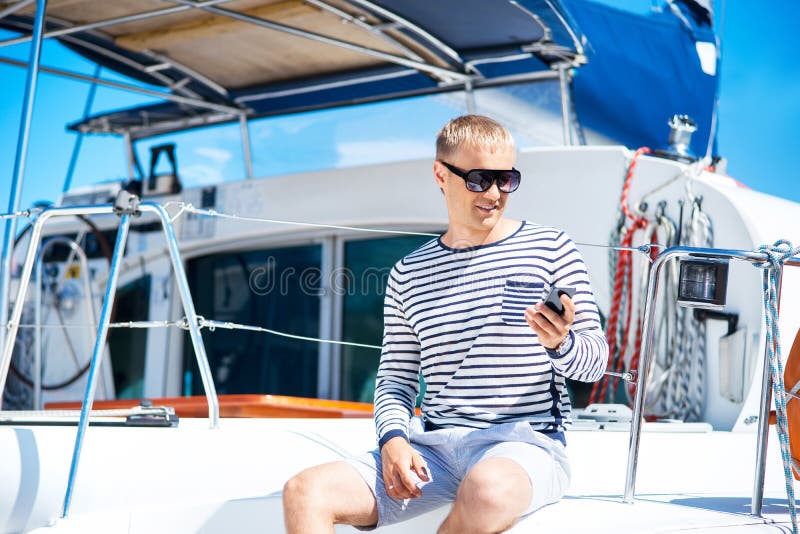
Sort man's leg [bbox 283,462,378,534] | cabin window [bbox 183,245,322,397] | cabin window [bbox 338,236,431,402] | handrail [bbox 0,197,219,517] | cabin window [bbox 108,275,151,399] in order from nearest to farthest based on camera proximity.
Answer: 1. man's leg [bbox 283,462,378,534]
2. handrail [bbox 0,197,219,517]
3. cabin window [bbox 338,236,431,402]
4. cabin window [bbox 183,245,322,397]
5. cabin window [bbox 108,275,151,399]

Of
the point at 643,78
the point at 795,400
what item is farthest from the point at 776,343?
the point at 643,78

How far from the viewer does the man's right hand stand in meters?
2.06

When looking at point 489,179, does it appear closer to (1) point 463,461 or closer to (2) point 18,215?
(1) point 463,461

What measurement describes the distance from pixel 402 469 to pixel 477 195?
65cm

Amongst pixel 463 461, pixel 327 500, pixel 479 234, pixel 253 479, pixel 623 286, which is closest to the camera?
pixel 327 500

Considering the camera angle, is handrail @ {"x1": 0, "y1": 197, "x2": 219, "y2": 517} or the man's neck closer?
the man's neck

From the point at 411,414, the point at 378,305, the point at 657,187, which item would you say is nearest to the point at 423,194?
the point at 378,305

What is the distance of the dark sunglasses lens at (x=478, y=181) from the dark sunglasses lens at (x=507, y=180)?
0.02 metres

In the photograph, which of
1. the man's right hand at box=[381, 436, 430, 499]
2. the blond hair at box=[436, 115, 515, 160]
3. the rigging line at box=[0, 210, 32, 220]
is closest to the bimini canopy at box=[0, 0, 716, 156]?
the rigging line at box=[0, 210, 32, 220]

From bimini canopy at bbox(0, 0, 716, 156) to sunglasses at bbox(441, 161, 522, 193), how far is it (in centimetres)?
243

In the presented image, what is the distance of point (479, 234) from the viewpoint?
2.30 metres

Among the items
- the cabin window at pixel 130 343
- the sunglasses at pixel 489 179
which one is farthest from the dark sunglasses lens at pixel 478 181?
the cabin window at pixel 130 343

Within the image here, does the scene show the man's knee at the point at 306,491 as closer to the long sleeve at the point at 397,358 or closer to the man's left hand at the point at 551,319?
the long sleeve at the point at 397,358

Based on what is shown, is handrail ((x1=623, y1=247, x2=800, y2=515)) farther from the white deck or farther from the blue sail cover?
the blue sail cover
